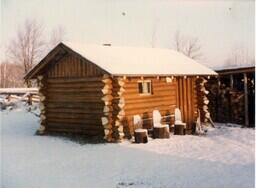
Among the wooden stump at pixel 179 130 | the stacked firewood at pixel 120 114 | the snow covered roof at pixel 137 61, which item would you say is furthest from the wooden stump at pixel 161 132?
the snow covered roof at pixel 137 61

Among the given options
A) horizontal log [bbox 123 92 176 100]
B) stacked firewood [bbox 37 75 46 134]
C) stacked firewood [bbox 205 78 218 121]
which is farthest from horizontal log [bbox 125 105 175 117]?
stacked firewood [bbox 37 75 46 134]

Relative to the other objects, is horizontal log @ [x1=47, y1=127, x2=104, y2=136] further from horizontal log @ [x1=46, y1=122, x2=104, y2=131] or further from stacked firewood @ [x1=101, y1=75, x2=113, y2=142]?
stacked firewood @ [x1=101, y1=75, x2=113, y2=142]

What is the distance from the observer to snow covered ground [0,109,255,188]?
10.4 metres

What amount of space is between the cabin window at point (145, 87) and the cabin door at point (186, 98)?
2.13 m

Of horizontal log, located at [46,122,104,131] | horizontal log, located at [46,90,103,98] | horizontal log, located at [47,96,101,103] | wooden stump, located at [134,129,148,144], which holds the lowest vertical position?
wooden stump, located at [134,129,148,144]

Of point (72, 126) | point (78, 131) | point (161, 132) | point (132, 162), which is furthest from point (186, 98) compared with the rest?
point (132, 162)

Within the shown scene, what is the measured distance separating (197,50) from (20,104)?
130 feet

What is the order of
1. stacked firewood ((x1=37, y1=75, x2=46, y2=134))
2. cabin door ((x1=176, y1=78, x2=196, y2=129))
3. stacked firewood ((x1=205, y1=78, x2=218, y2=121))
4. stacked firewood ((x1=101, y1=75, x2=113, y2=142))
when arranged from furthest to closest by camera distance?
stacked firewood ((x1=205, y1=78, x2=218, y2=121))
cabin door ((x1=176, y1=78, x2=196, y2=129))
stacked firewood ((x1=37, y1=75, x2=46, y2=134))
stacked firewood ((x1=101, y1=75, x2=113, y2=142))

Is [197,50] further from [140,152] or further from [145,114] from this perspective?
[140,152]

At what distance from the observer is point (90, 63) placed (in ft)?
53.7

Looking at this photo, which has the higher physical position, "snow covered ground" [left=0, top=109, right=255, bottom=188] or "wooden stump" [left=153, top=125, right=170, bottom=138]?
"wooden stump" [left=153, top=125, right=170, bottom=138]

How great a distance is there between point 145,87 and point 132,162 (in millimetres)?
6088

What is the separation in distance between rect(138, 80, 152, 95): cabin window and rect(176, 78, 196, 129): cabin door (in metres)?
2.13


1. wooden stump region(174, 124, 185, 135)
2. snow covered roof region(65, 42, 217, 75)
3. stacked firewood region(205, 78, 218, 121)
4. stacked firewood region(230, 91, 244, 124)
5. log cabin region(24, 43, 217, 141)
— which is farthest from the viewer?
stacked firewood region(205, 78, 218, 121)
